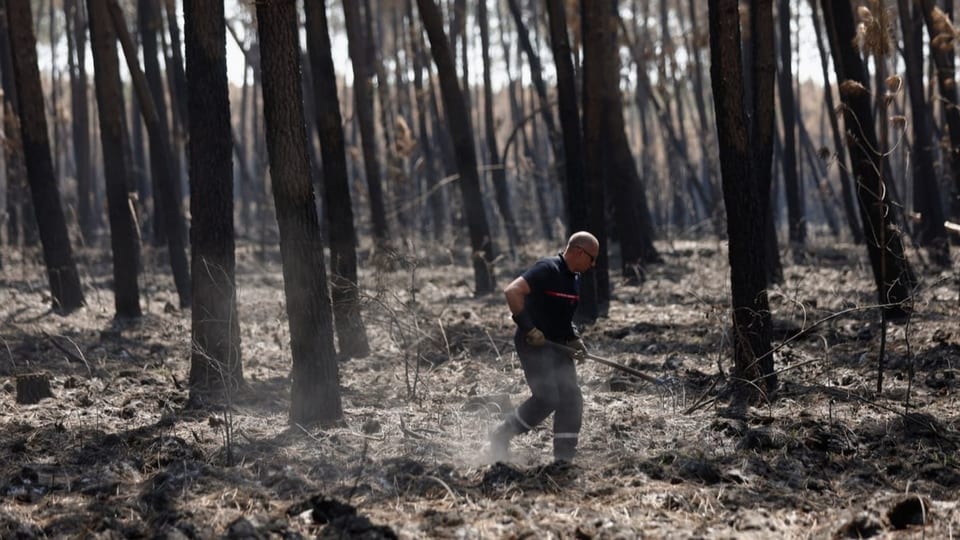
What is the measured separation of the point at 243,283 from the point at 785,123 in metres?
10.8

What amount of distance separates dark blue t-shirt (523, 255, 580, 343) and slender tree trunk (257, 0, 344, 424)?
173 centimetres

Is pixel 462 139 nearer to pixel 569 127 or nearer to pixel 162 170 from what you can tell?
pixel 569 127

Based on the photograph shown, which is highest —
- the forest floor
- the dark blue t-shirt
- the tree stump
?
the dark blue t-shirt

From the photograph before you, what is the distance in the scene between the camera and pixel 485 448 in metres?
8.02

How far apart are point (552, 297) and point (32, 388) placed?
4.46 m

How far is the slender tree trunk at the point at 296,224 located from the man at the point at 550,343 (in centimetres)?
159

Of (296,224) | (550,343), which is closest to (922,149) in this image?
(550,343)

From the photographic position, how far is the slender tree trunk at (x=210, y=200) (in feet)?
32.7

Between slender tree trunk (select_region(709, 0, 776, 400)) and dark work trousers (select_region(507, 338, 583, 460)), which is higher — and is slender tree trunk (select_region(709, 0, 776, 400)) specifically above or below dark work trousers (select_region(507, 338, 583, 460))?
above

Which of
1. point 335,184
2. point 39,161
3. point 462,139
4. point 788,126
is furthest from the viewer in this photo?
point 788,126

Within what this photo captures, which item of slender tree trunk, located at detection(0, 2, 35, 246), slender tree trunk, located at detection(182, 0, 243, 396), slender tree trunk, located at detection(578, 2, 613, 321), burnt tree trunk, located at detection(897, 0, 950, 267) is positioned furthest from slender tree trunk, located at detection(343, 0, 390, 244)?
burnt tree trunk, located at detection(897, 0, 950, 267)

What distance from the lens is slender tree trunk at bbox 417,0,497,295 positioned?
15514mm

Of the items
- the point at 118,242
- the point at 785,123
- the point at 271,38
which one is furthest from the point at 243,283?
the point at 271,38

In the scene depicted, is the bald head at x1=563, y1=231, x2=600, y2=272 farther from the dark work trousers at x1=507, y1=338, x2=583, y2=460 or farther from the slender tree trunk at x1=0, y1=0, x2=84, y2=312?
the slender tree trunk at x1=0, y1=0, x2=84, y2=312
